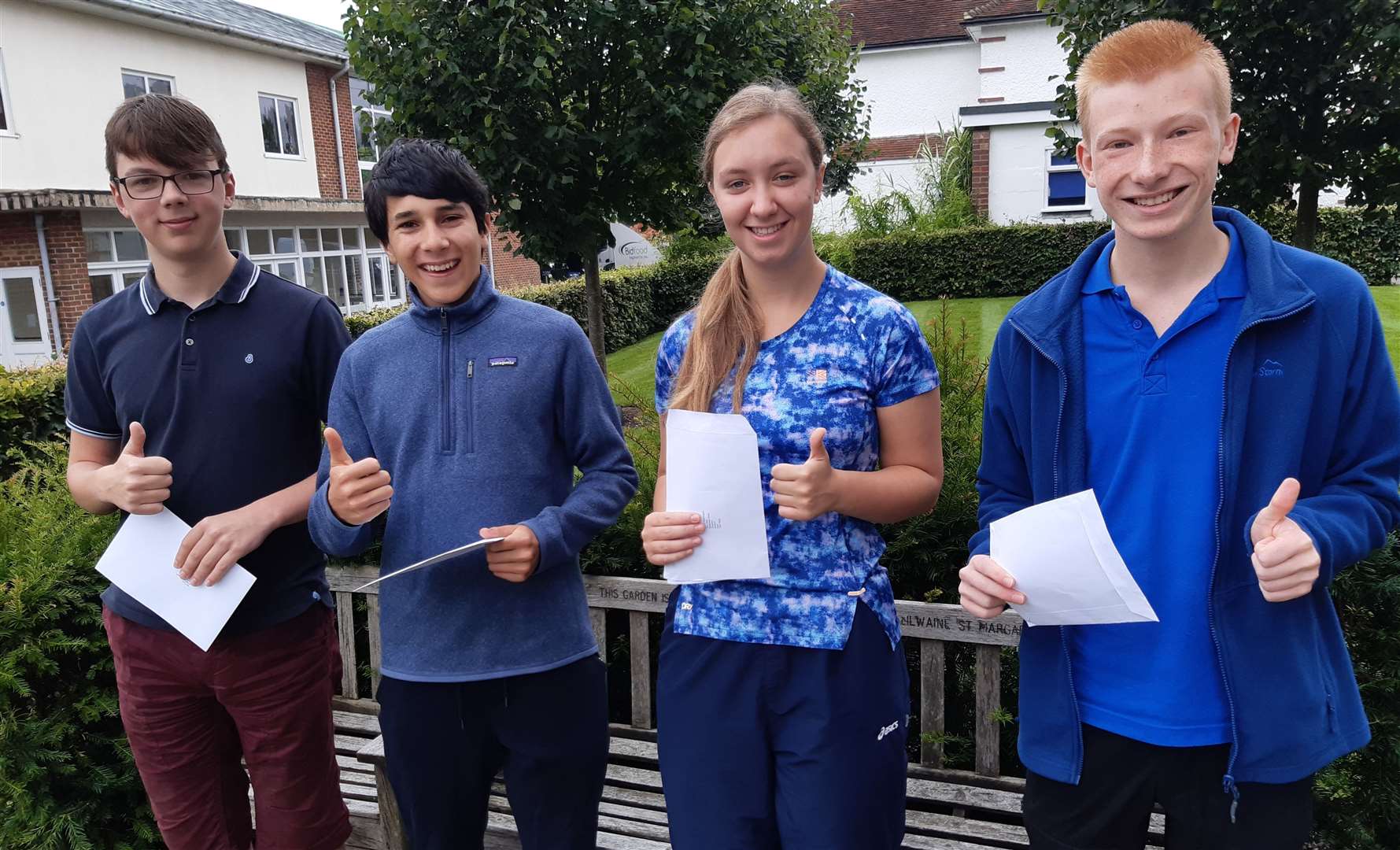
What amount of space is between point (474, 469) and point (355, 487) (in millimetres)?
253

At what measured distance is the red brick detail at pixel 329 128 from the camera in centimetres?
2222

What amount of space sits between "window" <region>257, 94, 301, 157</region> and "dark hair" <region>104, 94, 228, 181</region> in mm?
20840

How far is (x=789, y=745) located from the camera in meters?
1.80

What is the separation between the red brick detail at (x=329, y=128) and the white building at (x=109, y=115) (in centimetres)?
4

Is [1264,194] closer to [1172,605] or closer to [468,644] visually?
[1172,605]

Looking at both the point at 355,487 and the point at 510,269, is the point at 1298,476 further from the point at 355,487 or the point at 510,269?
the point at 510,269

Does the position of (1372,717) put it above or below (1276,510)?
below

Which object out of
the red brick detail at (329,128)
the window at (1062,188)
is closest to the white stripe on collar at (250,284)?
the window at (1062,188)

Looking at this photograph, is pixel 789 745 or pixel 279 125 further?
pixel 279 125

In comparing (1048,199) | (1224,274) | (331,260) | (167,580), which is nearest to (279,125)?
(331,260)

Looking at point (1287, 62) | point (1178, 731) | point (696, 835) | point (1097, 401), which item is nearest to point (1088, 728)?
point (1178, 731)

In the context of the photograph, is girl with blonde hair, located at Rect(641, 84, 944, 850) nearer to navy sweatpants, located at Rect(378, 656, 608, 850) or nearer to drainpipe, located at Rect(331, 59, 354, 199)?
navy sweatpants, located at Rect(378, 656, 608, 850)

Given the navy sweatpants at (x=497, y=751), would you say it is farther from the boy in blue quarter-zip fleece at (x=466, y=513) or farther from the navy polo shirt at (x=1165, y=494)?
the navy polo shirt at (x=1165, y=494)

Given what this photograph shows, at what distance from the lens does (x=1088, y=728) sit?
1.68m
